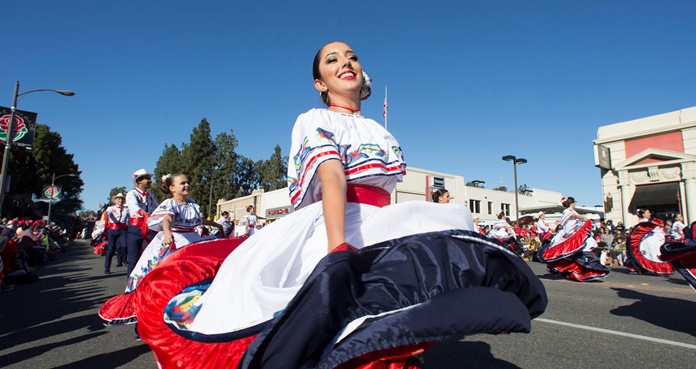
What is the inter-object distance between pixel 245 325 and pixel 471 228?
33.3 inches

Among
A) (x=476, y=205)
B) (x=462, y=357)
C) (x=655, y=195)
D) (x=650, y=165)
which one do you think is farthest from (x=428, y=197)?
(x=462, y=357)

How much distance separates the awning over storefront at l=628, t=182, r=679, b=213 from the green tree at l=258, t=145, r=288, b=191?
42.0m

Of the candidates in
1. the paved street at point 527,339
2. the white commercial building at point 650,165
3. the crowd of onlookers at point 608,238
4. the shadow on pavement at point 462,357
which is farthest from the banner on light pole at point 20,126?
the white commercial building at point 650,165

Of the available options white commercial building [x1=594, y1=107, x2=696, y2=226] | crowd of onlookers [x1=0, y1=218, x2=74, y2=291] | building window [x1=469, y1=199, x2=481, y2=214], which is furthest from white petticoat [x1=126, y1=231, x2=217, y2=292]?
building window [x1=469, y1=199, x2=481, y2=214]

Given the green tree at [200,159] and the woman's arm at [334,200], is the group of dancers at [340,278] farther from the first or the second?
the green tree at [200,159]

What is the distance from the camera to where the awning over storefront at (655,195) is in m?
23.0

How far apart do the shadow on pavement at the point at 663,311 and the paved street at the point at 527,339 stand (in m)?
0.01

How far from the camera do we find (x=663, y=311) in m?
5.44

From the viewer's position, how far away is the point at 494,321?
3.61 ft

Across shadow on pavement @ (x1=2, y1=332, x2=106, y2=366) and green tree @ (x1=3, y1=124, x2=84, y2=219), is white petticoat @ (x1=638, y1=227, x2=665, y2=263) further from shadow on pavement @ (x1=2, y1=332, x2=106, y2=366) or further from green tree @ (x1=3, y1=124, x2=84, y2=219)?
green tree @ (x1=3, y1=124, x2=84, y2=219)

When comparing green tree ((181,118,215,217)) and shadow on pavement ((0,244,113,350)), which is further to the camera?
green tree ((181,118,215,217))

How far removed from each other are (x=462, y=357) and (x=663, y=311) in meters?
3.90

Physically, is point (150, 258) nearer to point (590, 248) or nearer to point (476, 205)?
point (590, 248)

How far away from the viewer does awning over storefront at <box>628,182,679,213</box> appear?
2297cm
